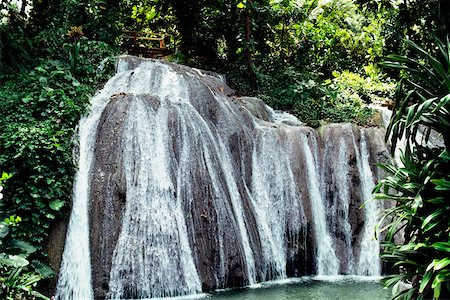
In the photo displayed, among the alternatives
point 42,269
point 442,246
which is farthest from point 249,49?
point 442,246

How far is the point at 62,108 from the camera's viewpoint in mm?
8664

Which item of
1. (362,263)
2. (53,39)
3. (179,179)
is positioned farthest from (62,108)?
(362,263)

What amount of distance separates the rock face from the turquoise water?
38 centimetres

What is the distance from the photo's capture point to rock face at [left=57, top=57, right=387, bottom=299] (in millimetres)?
7289

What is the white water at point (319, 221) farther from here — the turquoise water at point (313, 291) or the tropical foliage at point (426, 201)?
the tropical foliage at point (426, 201)

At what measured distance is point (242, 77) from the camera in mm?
15367

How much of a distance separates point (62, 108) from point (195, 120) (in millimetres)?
2703

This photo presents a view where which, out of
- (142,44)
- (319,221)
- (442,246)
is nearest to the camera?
(442,246)

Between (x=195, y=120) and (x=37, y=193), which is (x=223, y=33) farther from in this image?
(x=37, y=193)

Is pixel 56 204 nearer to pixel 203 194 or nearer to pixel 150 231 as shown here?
pixel 150 231

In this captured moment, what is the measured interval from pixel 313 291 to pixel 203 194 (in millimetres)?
2671

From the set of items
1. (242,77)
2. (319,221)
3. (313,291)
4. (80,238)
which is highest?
(242,77)

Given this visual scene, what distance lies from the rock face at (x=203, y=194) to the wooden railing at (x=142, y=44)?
17.8 ft

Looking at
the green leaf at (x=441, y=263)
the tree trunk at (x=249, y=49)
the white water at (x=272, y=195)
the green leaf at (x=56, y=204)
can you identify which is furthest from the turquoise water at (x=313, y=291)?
the tree trunk at (x=249, y=49)
